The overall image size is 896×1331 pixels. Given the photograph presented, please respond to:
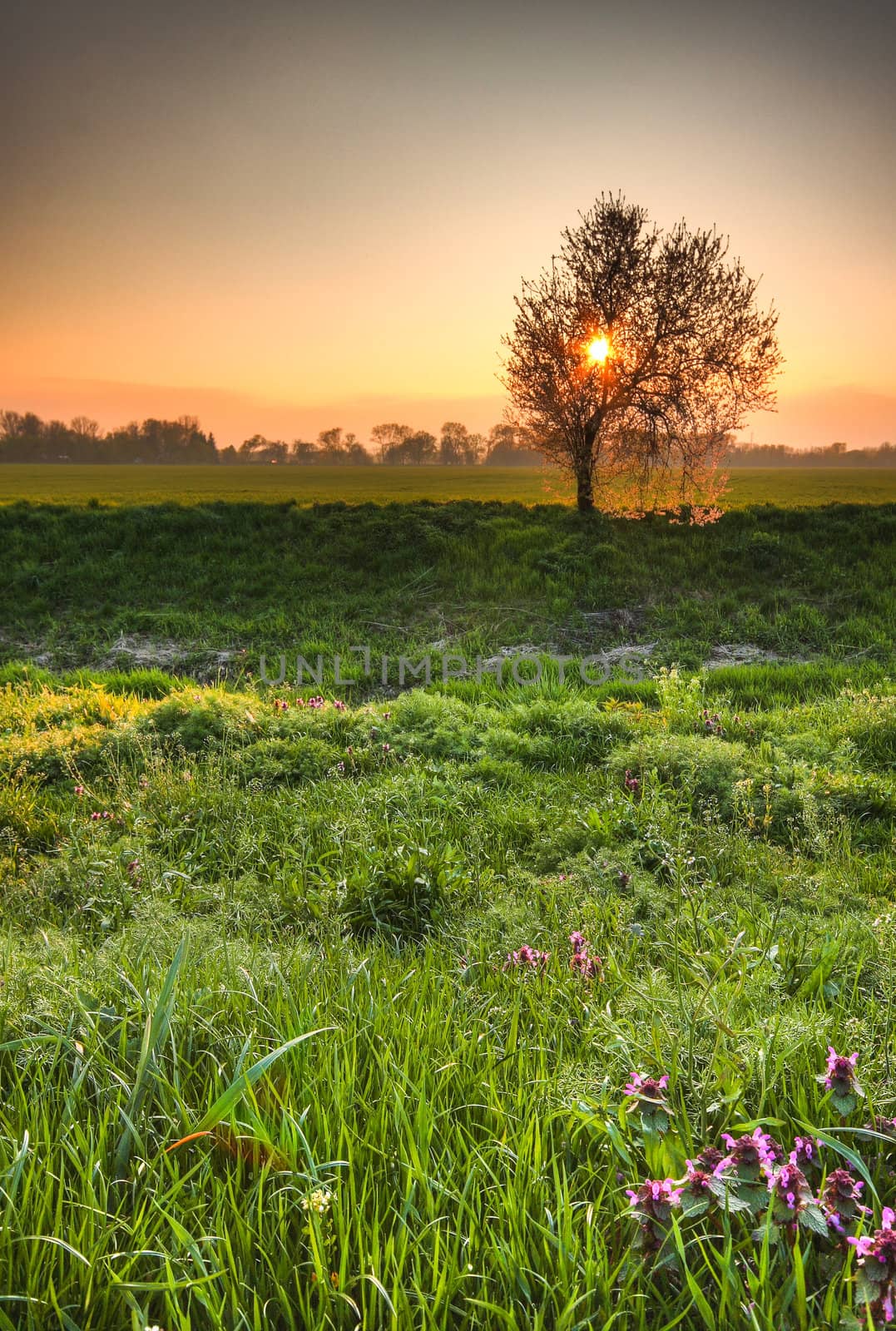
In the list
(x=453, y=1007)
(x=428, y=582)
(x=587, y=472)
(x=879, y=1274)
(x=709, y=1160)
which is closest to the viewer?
(x=879, y=1274)

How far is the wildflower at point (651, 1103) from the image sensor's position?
1.84 metres

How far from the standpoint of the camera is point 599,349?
58.2ft

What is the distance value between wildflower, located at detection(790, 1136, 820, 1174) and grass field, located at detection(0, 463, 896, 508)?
18901 mm

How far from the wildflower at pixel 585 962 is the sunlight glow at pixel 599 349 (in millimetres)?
17257

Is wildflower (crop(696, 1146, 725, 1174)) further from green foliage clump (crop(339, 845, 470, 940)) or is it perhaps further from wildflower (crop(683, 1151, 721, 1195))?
green foliage clump (crop(339, 845, 470, 940))

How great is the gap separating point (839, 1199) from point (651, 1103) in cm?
50

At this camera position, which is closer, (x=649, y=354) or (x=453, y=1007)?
(x=453, y=1007)

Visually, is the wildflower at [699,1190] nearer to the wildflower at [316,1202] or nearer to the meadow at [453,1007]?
the meadow at [453,1007]

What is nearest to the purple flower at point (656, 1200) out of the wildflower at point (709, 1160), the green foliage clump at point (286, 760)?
the wildflower at point (709, 1160)

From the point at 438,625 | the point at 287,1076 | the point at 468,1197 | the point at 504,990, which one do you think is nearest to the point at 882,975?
the point at 504,990

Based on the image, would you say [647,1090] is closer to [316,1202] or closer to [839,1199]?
[839,1199]

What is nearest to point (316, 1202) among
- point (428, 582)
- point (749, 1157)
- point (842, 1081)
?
point (749, 1157)

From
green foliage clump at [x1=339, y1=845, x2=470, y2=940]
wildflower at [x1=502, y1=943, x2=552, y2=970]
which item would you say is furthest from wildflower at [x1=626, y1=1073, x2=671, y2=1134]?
green foliage clump at [x1=339, y1=845, x2=470, y2=940]

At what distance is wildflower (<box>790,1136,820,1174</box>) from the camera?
171 cm
